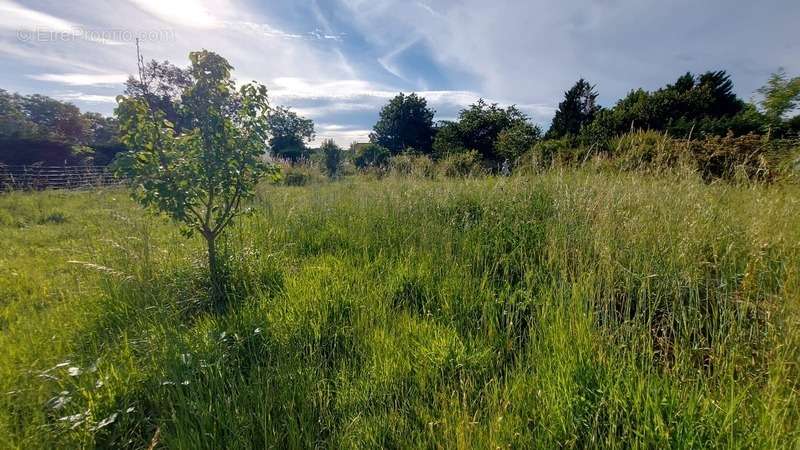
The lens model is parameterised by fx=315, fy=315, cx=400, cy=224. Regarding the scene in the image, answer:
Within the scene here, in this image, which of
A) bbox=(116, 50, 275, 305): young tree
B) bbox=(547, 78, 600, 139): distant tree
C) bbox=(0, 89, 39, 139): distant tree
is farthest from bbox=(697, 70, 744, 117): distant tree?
bbox=(0, 89, 39, 139): distant tree

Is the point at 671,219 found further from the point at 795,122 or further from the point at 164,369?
the point at 795,122

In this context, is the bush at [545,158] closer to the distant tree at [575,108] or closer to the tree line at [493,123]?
the tree line at [493,123]

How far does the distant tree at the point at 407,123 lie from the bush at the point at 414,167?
29.7 metres

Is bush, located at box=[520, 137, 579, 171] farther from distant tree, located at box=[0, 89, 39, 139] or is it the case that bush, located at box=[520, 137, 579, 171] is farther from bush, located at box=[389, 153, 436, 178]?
distant tree, located at box=[0, 89, 39, 139]

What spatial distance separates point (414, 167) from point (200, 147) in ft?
13.7

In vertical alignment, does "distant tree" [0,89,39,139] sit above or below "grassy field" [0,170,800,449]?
above

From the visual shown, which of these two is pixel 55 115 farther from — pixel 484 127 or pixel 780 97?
pixel 780 97

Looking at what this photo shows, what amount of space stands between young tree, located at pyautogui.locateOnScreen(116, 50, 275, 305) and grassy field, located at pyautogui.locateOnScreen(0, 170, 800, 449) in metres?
0.75

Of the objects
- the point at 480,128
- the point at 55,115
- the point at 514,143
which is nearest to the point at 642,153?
the point at 514,143

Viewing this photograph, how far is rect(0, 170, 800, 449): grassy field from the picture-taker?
138 centimetres

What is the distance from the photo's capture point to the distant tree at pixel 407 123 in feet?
119

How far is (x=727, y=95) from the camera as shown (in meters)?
20.1

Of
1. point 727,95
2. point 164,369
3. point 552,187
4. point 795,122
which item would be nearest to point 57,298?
point 164,369

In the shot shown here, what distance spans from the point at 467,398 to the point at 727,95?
29.2m
